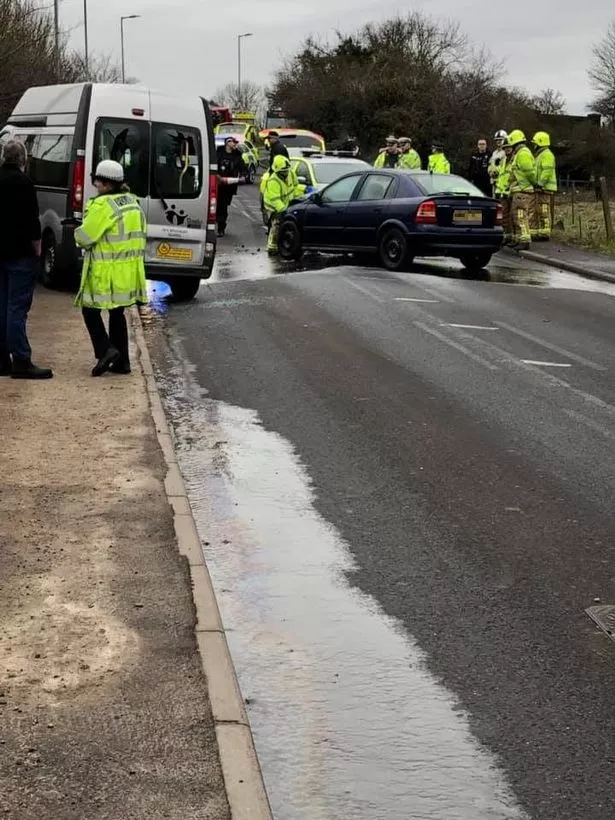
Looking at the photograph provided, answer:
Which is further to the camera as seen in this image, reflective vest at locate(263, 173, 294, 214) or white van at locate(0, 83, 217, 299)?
reflective vest at locate(263, 173, 294, 214)

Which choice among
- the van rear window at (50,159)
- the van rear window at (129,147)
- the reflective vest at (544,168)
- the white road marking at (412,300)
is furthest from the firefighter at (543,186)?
the van rear window at (50,159)

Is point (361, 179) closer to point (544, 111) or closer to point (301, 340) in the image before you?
point (301, 340)

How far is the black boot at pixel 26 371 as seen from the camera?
34.6 ft

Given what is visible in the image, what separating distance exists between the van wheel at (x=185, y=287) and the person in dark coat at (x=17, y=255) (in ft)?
19.1

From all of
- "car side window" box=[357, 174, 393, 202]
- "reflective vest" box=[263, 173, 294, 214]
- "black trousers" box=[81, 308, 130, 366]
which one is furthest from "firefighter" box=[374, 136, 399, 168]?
"black trousers" box=[81, 308, 130, 366]

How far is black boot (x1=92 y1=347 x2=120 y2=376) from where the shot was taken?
1072 cm

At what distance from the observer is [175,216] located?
15797mm

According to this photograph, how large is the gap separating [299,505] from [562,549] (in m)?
1.54

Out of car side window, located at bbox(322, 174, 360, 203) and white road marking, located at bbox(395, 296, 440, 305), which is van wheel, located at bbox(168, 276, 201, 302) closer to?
white road marking, located at bbox(395, 296, 440, 305)

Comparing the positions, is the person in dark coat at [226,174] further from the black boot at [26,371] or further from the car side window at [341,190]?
the black boot at [26,371]

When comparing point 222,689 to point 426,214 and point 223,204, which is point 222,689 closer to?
point 426,214

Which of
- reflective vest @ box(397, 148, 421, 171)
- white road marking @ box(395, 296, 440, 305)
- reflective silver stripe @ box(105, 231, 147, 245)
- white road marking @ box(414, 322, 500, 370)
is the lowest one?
white road marking @ box(414, 322, 500, 370)

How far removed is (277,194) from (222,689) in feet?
59.9

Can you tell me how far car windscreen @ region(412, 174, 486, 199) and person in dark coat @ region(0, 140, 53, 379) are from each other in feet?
32.6
